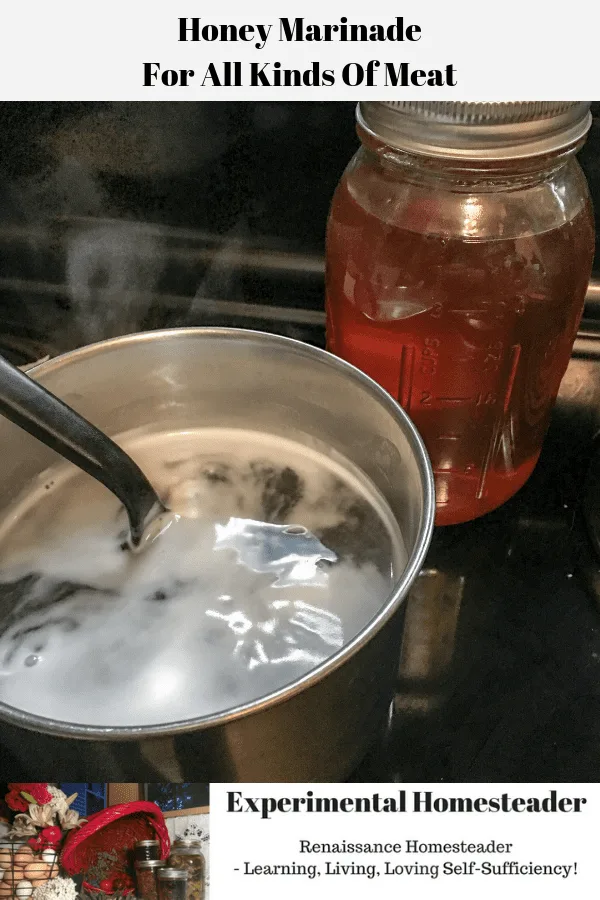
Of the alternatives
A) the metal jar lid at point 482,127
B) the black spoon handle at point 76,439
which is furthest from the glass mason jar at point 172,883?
the metal jar lid at point 482,127

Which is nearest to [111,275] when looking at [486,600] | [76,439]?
[76,439]

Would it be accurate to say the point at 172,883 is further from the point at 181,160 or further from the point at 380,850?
the point at 181,160

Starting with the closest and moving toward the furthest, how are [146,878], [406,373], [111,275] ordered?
1. [146,878]
2. [406,373]
3. [111,275]

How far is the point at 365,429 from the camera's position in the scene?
0.36 metres

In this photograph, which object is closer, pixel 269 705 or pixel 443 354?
pixel 269 705

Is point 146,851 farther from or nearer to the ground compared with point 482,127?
nearer to the ground

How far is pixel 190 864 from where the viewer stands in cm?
29

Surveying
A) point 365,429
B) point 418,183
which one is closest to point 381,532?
point 365,429

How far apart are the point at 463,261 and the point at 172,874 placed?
26 cm

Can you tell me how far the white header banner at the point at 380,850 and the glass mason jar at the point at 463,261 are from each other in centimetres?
17

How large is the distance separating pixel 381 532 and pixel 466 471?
71 mm
